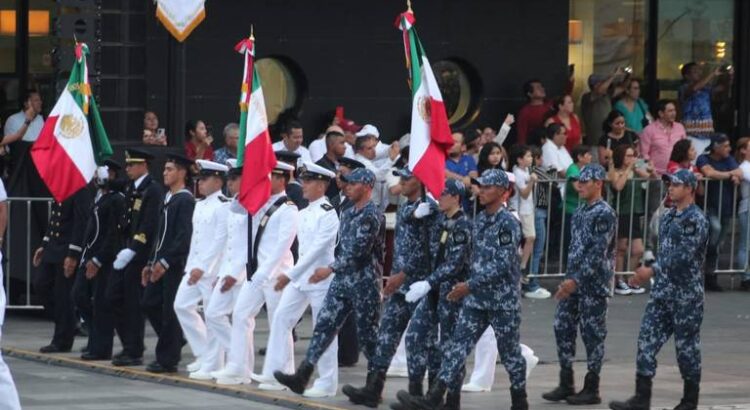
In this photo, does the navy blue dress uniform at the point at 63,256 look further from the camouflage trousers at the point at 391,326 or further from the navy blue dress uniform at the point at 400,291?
the camouflage trousers at the point at 391,326

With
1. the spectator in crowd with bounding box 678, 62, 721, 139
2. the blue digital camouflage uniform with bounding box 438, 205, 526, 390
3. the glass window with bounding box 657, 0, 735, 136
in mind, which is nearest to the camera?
the blue digital camouflage uniform with bounding box 438, 205, 526, 390

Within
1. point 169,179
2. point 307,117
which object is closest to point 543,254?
point 307,117

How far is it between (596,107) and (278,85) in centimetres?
414

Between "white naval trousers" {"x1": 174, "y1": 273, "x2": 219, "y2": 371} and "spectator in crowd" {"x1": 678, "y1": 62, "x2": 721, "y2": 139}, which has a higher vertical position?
"spectator in crowd" {"x1": 678, "y1": 62, "x2": 721, "y2": 139}

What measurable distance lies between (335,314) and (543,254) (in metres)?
7.75

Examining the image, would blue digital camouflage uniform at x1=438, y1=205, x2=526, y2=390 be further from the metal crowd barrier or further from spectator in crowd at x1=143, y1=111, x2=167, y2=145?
spectator in crowd at x1=143, y1=111, x2=167, y2=145

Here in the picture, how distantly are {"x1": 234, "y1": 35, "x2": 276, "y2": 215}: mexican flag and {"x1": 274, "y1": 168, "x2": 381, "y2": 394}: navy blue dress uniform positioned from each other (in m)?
1.03

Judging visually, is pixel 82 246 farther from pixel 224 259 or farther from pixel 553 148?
pixel 553 148

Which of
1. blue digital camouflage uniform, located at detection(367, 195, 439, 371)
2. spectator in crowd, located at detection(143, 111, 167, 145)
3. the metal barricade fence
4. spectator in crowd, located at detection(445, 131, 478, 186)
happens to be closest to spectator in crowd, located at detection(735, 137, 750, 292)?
spectator in crowd, located at detection(445, 131, 478, 186)

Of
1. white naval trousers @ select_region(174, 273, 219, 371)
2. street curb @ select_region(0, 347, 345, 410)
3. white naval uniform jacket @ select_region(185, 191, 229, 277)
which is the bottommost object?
street curb @ select_region(0, 347, 345, 410)

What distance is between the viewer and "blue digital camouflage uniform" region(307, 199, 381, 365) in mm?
14539

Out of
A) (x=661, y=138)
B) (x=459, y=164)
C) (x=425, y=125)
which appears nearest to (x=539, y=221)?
(x=459, y=164)

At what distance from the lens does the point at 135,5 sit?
2091 centimetres

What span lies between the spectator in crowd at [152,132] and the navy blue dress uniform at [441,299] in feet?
23.9
